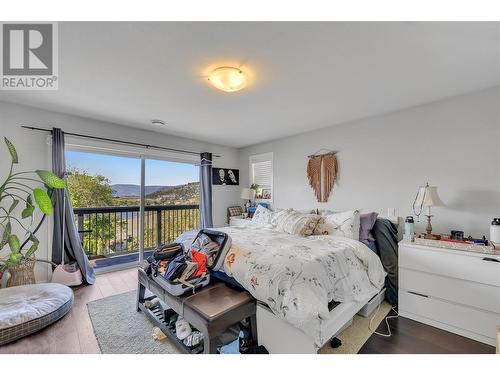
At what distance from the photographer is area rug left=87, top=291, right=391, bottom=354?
5.65 feet

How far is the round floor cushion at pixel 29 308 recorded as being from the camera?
1.79 meters

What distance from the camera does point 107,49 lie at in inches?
62.7

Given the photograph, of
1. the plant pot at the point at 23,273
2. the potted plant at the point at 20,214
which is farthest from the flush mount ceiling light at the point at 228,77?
the plant pot at the point at 23,273

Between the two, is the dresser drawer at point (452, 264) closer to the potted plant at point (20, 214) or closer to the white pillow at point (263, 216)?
the white pillow at point (263, 216)

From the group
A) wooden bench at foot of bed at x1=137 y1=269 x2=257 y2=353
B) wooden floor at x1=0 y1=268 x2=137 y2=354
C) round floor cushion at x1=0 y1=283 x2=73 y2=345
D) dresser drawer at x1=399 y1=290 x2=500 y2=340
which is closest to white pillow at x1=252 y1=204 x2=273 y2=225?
wooden bench at foot of bed at x1=137 y1=269 x2=257 y2=353

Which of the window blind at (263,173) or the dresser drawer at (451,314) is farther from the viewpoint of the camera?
the window blind at (263,173)

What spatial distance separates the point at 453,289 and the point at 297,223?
1.57 meters

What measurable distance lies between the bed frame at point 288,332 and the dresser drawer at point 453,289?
0.82 metres

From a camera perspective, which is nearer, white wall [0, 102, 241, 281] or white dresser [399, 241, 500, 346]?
white dresser [399, 241, 500, 346]

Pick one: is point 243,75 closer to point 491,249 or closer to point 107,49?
point 107,49

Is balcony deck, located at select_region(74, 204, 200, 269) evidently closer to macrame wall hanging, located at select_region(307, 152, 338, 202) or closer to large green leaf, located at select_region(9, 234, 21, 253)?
large green leaf, located at select_region(9, 234, 21, 253)

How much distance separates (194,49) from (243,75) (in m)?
0.48

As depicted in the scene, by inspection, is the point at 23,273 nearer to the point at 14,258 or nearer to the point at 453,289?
the point at 14,258
